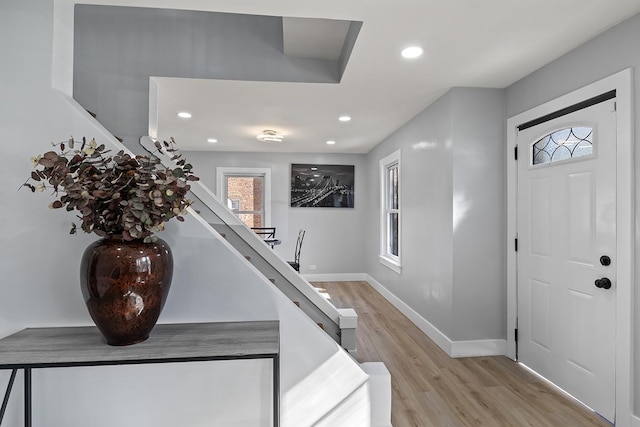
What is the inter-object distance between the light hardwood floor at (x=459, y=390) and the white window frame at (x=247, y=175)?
3.43 meters

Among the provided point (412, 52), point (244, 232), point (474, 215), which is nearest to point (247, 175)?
point (244, 232)

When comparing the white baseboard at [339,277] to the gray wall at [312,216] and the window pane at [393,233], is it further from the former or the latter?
the window pane at [393,233]

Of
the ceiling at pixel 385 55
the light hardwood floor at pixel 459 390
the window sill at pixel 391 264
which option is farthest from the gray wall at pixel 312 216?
the light hardwood floor at pixel 459 390

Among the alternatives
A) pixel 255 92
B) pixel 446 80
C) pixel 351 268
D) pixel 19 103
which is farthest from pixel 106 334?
pixel 351 268

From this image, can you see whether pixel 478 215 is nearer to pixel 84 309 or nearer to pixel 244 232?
pixel 244 232

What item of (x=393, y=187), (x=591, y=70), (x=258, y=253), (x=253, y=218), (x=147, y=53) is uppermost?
(x=147, y=53)

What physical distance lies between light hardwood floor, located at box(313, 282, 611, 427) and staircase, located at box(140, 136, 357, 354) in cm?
87

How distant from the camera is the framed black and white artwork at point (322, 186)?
655cm

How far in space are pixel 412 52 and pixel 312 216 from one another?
174 inches

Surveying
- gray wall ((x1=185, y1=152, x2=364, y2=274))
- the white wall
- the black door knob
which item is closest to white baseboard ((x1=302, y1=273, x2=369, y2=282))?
gray wall ((x1=185, y1=152, x2=364, y2=274))

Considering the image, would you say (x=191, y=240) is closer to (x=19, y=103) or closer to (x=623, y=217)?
(x=19, y=103)

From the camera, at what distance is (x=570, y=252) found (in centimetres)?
249

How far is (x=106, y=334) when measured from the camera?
124 cm

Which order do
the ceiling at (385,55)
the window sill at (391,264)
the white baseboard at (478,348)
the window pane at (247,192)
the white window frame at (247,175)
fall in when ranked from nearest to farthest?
the ceiling at (385,55)
the white baseboard at (478,348)
the window sill at (391,264)
the white window frame at (247,175)
the window pane at (247,192)
